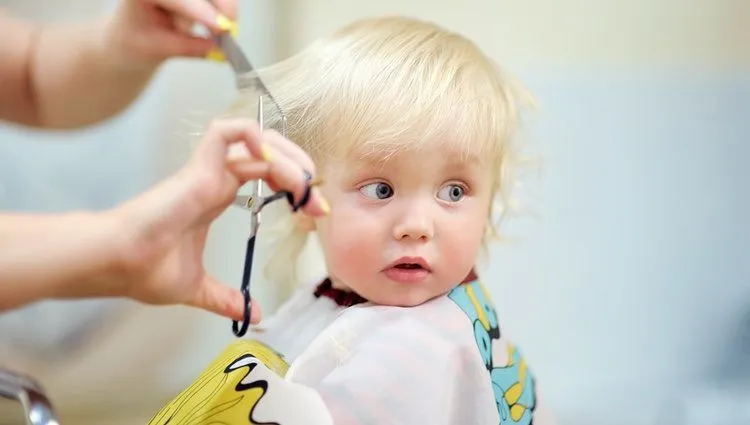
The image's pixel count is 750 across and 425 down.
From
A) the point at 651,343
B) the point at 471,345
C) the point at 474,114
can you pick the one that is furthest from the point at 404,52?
the point at 651,343

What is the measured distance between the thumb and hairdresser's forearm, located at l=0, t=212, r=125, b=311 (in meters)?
0.08

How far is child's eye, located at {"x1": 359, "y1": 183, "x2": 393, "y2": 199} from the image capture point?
0.64 metres

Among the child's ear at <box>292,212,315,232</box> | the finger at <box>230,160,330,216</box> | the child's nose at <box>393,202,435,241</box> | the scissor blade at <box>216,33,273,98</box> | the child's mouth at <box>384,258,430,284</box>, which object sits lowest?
the child's mouth at <box>384,258,430,284</box>

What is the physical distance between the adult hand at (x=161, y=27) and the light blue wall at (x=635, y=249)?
2.15 ft

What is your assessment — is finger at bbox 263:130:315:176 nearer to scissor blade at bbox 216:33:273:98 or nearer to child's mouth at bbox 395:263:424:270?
scissor blade at bbox 216:33:273:98

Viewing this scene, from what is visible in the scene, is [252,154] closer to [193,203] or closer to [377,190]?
[193,203]

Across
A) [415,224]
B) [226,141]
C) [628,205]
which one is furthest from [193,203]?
[628,205]

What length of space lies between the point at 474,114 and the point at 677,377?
665mm

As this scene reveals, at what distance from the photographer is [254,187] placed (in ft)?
1.53

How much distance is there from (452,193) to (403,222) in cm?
6

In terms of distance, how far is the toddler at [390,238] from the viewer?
0.60 meters

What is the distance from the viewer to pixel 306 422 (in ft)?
1.84

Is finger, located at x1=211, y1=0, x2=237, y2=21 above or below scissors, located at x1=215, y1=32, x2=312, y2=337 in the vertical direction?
above

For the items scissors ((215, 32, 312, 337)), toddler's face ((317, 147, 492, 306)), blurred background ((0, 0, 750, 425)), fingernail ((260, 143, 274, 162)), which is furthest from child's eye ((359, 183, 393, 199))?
blurred background ((0, 0, 750, 425))
